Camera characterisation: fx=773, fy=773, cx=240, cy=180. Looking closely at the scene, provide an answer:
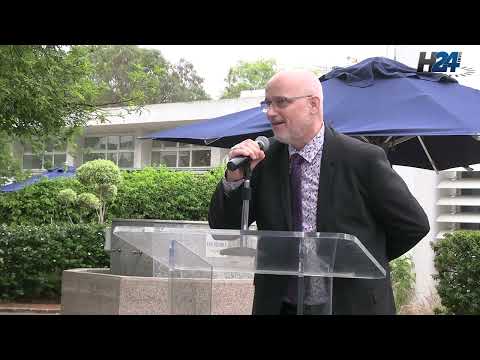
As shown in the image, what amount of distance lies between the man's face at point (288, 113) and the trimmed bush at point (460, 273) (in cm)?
677

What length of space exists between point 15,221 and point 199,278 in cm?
1648

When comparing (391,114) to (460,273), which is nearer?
(391,114)

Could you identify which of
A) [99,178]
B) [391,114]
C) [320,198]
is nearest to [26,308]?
[99,178]

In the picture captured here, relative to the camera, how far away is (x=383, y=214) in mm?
3105

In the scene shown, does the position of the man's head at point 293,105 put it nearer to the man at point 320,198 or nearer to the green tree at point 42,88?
the man at point 320,198

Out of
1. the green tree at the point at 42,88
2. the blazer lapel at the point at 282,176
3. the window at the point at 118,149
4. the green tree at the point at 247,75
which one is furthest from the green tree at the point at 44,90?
the green tree at the point at 247,75

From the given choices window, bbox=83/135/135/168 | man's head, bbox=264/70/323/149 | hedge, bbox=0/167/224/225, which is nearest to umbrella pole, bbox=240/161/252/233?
man's head, bbox=264/70/323/149

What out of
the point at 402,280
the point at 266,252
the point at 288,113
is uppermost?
the point at 288,113

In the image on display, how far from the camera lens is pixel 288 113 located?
10.1 ft

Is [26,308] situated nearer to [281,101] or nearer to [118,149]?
[281,101]

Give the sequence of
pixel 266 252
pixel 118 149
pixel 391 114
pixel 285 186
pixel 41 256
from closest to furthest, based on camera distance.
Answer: pixel 266 252, pixel 285 186, pixel 391 114, pixel 41 256, pixel 118 149

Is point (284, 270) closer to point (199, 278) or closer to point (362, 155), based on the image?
point (362, 155)

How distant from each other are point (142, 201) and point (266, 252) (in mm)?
16165

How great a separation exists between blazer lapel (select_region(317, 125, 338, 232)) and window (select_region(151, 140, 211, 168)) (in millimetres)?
34512
